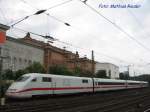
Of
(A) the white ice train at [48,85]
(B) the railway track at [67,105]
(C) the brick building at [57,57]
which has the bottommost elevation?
(B) the railway track at [67,105]

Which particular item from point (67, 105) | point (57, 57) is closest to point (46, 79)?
point (67, 105)

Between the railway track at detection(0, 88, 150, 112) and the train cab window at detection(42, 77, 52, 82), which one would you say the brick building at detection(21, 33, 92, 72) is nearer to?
the train cab window at detection(42, 77, 52, 82)

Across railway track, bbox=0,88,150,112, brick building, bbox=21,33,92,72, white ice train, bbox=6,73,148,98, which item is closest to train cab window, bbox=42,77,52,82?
white ice train, bbox=6,73,148,98

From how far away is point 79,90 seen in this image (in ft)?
144

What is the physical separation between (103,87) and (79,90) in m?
11.9

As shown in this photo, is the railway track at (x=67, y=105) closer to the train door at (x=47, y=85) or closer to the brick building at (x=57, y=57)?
the train door at (x=47, y=85)

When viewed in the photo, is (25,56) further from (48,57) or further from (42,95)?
(42,95)

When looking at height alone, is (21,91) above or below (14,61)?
below

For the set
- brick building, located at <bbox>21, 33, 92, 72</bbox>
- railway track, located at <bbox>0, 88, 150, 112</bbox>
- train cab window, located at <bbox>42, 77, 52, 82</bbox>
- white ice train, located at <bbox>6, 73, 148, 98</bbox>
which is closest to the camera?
railway track, located at <bbox>0, 88, 150, 112</bbox>

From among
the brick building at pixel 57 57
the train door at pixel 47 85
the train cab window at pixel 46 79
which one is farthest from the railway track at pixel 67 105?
the brick building at pixel 57 57

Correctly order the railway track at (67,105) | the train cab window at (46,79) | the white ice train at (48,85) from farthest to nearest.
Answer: the train cab window at (46,79)
the white ice train at (48,85)
the railway track at (67,105)

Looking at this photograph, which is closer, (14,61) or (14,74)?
(14,74)

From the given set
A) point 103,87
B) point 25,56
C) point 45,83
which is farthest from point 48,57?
point 45,83

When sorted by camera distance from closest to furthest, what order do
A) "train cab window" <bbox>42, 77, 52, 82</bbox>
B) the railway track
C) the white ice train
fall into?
the railway track
the white ice train
"train cab window" <bbox>42, 77, 52, 82</bbox>
